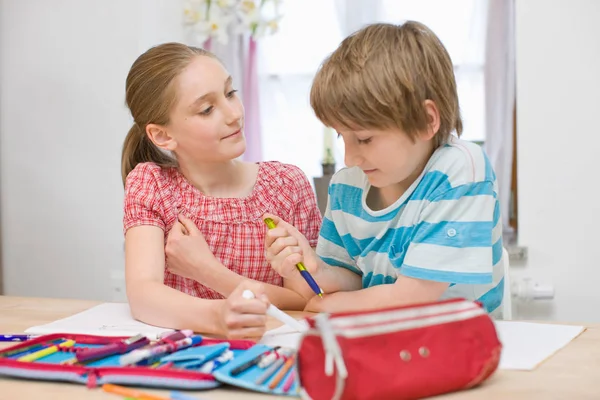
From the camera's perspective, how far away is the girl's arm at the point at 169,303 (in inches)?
43.7

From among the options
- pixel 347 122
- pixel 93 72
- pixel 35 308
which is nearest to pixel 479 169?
pixel 347 122

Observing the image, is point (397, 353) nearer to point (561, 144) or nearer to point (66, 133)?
point (561, 144)

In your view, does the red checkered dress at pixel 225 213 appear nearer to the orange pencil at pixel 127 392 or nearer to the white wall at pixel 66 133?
the orange pencil at pixel 127 392

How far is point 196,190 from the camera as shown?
5.05 feet

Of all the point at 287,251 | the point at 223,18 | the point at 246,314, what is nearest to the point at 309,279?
the point at 287,251

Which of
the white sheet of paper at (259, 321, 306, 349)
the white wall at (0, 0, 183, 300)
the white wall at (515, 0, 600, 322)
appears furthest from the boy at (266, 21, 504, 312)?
the white wall at (0, 0, 183, 300)

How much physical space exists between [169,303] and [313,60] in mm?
1811

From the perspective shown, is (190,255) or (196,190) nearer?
(190,255)

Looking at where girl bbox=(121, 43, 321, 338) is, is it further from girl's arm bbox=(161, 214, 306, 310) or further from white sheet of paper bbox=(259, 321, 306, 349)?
white sheet of paper bbox=(259, 321, 306, 349)

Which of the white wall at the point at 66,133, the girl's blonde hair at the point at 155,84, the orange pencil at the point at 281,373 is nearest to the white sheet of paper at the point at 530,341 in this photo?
the orange pencil at the point at 281,373

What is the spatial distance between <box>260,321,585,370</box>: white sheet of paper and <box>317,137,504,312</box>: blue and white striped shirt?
86 millimetres

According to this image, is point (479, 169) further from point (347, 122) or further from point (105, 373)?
point (105, 373)

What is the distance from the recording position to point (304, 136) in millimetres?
2961

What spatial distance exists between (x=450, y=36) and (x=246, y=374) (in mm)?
2016
